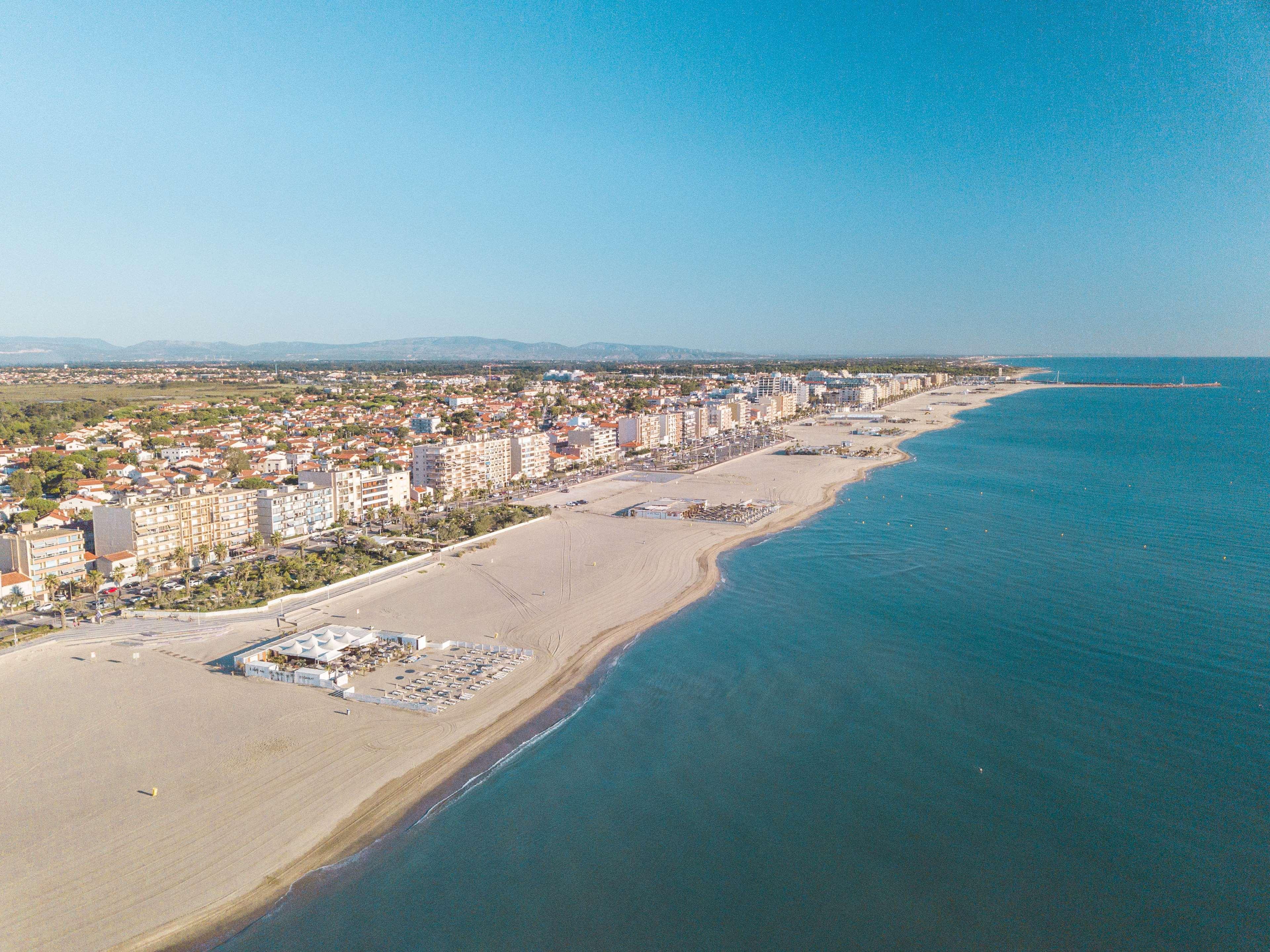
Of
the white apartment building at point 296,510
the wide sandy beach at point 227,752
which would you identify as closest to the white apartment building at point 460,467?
the white apartment building at point 296,510

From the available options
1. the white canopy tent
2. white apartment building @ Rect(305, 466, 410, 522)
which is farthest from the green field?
the white canopy tent

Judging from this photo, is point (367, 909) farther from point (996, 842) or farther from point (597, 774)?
point (996, 842)

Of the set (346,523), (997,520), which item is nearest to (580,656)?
(346,523)

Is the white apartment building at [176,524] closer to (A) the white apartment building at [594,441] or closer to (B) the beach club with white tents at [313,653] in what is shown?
(B) the beach club with white tents at [313,653]

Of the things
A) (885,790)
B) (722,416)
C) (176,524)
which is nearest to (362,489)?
(176,524)

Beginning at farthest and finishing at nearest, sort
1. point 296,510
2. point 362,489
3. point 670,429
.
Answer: point 670,429 → point 362,489 → point 296,510

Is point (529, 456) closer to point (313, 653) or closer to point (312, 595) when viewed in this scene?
point (312, 595)

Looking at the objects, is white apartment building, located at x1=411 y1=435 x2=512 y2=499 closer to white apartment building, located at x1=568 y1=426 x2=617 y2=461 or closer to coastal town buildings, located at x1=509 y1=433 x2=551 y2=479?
coastal town buildings, located at x1=509 y1=433 x2=551 y2=479
